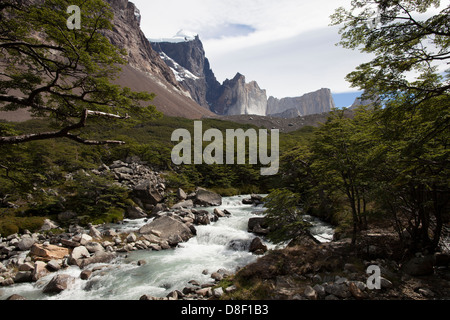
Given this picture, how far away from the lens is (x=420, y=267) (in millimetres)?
6668

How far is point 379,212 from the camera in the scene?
322 inches

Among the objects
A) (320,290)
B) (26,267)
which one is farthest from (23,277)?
(320,290)

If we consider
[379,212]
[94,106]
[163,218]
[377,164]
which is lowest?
[163,218]

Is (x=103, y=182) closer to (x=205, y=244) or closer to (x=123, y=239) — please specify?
(x=123, y=239)

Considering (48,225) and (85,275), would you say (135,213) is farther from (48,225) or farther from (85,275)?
(85,275)

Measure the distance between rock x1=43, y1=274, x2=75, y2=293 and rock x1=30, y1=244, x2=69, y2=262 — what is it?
2.44 meters

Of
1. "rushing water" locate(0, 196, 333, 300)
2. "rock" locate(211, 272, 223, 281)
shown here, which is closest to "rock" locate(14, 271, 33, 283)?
"rushing water" locate(0, 196, 333, 300)

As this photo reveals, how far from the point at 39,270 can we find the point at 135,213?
9.13m

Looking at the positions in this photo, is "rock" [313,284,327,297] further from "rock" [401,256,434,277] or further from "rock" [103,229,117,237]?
"rock" [103,229,117,237]

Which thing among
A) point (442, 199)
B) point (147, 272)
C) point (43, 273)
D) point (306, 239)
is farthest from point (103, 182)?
point (442, 199)

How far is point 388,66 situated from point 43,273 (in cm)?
1346

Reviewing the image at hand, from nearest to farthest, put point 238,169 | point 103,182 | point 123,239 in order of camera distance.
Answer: point 123,239, point 103,182, point 238,169

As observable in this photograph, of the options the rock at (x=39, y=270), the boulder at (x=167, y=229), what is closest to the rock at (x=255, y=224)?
the boulder at (x=167, y=229)

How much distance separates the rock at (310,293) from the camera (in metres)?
5.89
